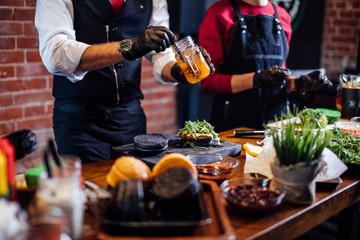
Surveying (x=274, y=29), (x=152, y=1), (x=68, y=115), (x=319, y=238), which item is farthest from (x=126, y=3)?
(x=319, y=238)

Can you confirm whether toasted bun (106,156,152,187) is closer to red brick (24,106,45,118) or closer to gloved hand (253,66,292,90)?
gloved hand (253,66,292,90)

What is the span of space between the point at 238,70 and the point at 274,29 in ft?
1.32

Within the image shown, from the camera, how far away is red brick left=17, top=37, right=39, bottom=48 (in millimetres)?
3078

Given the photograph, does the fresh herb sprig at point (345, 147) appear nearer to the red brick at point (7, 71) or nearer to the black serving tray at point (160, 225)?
the black serving tray at point (160, 225)

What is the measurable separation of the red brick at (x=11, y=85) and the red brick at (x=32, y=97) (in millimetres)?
54

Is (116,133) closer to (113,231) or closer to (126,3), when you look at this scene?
(126,3)

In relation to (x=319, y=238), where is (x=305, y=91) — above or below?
above

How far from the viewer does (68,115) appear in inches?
88.4

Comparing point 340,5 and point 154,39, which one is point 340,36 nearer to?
point 340,5

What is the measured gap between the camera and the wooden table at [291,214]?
124 cm

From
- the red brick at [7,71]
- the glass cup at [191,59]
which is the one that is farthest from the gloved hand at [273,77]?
the red brick at [7,71]

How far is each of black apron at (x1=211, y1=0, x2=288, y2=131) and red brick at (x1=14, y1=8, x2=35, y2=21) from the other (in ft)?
4.90

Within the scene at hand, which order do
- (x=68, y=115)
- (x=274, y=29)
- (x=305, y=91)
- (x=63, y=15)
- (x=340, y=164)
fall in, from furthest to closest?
(x=274, y=29), (x=305, y=91), (x=68, y=115), (x=63, y=15), (x=340, y=164)

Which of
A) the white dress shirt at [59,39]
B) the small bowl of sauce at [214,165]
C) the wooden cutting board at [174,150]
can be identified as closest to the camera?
the small bowl of sauce at [214,165]
